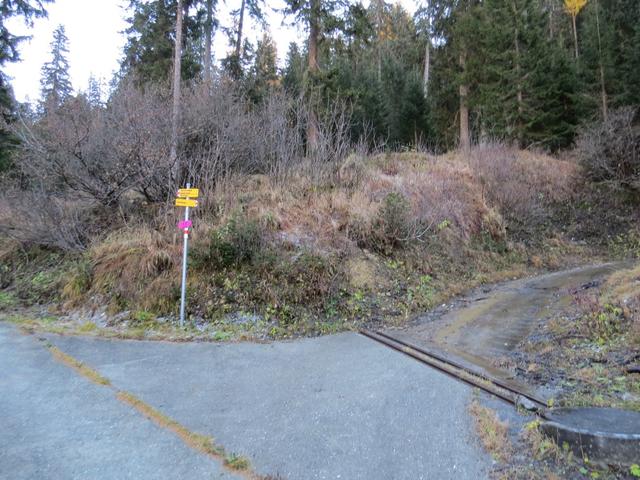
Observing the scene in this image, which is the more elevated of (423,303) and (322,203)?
(322,203)

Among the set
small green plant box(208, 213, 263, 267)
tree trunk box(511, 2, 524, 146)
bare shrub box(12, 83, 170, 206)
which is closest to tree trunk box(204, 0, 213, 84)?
bare shrub box(12, 83, 170, 206)

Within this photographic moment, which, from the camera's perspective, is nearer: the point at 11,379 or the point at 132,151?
the point at 11,379

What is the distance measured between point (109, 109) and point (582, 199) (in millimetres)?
17552

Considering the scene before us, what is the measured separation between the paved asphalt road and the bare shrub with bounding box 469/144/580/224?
10127mm

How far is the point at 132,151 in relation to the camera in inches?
427

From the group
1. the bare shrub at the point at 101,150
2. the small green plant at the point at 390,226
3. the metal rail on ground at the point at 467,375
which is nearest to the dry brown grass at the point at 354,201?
the small green plant at the point at 390,226

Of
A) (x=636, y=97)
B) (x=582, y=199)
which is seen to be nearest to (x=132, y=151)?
(x=582, y=199)

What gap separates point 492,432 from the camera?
383 centimetres

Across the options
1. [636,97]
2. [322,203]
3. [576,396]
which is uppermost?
[636,97]

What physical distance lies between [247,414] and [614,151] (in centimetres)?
1819

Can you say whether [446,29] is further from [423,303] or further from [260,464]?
[260,464]

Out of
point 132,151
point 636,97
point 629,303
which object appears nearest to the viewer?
point 629,303

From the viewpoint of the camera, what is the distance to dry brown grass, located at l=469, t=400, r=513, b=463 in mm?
3566

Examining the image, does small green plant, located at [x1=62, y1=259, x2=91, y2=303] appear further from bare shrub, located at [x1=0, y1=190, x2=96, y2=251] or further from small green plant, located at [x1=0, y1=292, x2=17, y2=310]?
bare shrub, located at [x1=0, y1=190, x2=96, y2=251]
